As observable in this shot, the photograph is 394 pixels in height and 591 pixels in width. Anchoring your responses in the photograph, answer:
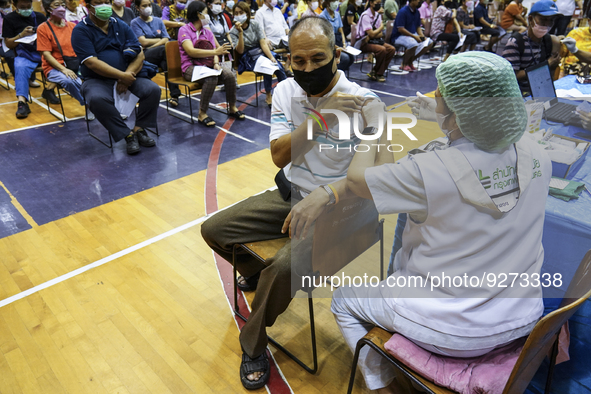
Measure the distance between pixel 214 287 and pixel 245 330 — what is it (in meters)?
0.66

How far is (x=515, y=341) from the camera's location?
1280 millimetres

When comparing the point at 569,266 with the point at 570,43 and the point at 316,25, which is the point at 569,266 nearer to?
the point at 316,25

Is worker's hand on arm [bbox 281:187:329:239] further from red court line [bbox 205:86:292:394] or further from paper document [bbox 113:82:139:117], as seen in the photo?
paper document [bbox 113:82:139:117]

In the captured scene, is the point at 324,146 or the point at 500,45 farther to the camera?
the point at 500,45

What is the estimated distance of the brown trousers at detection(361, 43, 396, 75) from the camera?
732cm

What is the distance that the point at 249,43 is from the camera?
19.4ft

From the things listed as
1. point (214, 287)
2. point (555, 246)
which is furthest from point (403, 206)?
point (214, 287)

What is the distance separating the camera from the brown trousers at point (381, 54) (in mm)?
7324

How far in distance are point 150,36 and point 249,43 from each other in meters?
1.73

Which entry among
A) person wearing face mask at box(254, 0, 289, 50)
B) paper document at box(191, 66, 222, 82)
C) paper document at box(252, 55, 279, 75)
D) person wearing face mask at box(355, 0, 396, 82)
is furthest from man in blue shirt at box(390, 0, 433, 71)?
paper document at box(191, 66, 222, 82)

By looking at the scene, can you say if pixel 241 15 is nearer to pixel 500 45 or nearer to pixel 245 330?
pixel 245 330

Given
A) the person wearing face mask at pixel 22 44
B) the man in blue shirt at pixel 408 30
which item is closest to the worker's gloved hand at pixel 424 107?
the person wearing face mask at pixel 22 44

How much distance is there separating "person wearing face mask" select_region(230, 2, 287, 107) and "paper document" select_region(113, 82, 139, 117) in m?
1.97

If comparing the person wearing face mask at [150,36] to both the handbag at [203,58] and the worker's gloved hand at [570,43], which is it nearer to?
the handbag at [203,58]
